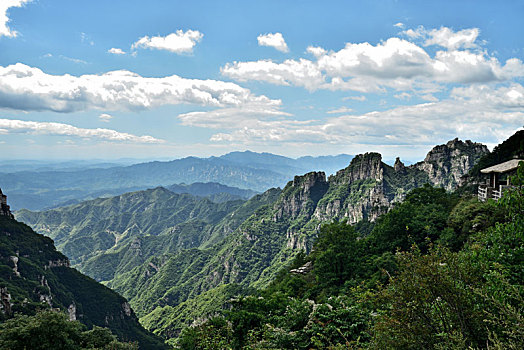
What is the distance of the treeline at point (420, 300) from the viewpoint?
33.3ft

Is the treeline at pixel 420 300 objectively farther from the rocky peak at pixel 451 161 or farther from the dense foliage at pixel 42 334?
the rocky peak at pixel 451 161

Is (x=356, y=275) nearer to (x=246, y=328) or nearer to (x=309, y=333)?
(x=246, y=328)

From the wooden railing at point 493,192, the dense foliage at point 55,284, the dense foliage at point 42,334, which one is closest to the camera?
the dense foliage at point 42,334

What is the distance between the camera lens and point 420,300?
1070 cm

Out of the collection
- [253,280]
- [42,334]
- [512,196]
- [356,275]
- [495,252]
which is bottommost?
[253,280]

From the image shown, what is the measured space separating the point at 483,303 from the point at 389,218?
106ft

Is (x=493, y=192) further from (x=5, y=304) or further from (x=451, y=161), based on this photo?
(x=451, y=161)

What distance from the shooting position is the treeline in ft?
33.3

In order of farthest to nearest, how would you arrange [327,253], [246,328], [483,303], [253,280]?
1. [253,280]
2. [327,253]
3. [246,328]
4. [483,303]

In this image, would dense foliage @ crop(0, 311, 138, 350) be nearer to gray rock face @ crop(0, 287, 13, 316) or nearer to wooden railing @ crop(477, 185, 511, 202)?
wooden railing @ crop(477, 185, 511, 202)

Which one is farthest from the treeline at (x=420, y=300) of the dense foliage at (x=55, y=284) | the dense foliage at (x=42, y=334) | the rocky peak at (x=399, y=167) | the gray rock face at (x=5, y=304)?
the rocky peak at (x=399, y=167)

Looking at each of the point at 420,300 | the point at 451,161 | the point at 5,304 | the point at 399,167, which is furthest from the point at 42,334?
the point at 399,167

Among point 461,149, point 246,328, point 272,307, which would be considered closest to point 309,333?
point 246,328

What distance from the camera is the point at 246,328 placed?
80.0ft
